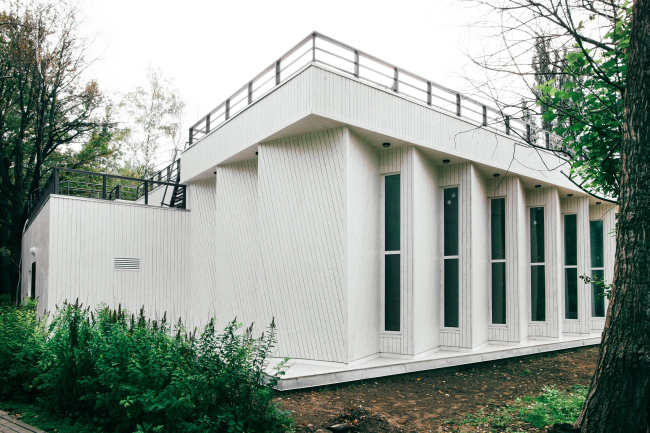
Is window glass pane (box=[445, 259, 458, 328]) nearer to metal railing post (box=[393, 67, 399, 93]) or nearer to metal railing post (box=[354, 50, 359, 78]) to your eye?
metal railing post (box=[393, 67, 399, 93])

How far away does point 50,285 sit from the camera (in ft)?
35.4

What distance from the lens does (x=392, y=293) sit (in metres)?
9.44

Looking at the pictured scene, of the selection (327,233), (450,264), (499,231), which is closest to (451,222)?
(450,264)

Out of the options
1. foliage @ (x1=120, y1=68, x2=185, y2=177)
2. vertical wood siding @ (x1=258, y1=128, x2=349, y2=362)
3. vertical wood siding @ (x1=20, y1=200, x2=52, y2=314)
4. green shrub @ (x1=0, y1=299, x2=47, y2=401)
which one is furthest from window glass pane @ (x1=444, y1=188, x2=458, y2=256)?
foliage @ (x1=120, y1=68, x2=185, y2=177)

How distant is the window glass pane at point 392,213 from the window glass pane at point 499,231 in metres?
3.74

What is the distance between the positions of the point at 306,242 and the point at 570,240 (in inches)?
380

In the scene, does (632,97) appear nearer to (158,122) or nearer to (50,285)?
(50,285)

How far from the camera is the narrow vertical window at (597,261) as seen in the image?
14.6m

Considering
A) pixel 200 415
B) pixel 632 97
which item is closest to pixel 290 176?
pixel 200 415

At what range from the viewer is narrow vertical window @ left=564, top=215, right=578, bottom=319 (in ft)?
45.2

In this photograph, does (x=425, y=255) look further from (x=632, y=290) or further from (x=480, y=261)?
(x=632, y=290)

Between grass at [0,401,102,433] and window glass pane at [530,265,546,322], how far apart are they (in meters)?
11.6

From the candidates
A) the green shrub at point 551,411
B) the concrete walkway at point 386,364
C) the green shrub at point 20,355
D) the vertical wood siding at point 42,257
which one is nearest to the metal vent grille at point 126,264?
the vertical wood siding at point 42,257

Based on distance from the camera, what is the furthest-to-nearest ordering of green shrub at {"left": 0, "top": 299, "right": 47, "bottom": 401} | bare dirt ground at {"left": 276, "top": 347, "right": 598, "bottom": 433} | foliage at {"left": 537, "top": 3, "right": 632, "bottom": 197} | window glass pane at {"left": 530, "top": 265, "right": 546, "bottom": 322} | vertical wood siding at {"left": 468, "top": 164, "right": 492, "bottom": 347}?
window glass pane at {"left": 530, "top": 265, "right": 546, "bottom": 322} < vertical wood siding at {"left": 468, "top": 164, "right": 492, "bottom": 347} < green shrub at {"left": 0, "top": 299, "right": 47, "bottom": 401} < bare dirt ground at {"left": 276, "top": 347, "right": 598, "bottom": 433} < foliage at {"left": 537, "top": 3, "right": 632, "bottom": 197}
